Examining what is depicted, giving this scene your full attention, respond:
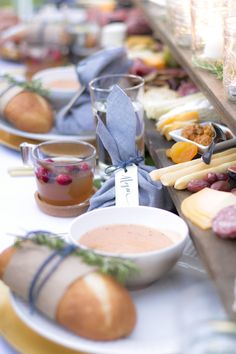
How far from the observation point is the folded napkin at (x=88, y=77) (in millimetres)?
1470

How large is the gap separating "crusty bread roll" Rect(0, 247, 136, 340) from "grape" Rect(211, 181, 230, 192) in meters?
0.28

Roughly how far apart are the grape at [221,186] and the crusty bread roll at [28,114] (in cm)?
56

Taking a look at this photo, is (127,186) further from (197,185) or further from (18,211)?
(18,211)

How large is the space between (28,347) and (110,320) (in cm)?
13

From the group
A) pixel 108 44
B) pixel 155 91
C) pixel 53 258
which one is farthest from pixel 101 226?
pixel 108 44

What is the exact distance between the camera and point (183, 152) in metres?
1.15

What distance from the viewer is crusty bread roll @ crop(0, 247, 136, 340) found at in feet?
2.49

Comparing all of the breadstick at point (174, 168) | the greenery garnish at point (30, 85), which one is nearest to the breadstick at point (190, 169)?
the breadstick at point (174, 168)

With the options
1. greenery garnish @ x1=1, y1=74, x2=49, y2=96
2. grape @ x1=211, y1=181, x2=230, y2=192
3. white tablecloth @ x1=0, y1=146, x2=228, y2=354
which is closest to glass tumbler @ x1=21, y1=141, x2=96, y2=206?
white tablecloth @ x1=0, y1=146, x2=228, y2=354

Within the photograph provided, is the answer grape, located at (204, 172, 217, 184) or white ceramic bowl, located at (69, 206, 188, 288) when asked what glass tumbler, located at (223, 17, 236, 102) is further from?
white ceramic bowl, located at (69, 206, 188, 288)

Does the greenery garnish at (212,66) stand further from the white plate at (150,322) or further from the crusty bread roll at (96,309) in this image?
the crusty bread roll at (96,309)

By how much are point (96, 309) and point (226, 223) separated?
0.23 meters

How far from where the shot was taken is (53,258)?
32.4 inches

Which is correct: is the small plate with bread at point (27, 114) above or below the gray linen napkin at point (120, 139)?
below
